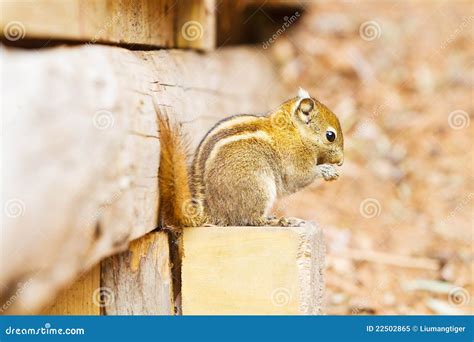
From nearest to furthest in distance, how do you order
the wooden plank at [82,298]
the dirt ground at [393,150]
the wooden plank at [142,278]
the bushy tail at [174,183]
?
the wooden plank at [82,298]
the wooden plank at [142,278]
the bushy tail at [174,183]
the dirt ground at [393,150]

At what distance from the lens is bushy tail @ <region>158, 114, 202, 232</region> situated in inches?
100

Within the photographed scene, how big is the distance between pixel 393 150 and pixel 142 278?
3409 mm

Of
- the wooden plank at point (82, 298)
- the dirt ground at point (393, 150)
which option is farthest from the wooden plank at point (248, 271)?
the dirt ground at point (393, 150)

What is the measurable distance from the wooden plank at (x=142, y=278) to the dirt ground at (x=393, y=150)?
125cm

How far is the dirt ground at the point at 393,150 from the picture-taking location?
4102 mm

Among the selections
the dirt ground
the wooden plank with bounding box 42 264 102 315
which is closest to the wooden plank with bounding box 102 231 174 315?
the wooden plank with bounding box 42 264 102 315

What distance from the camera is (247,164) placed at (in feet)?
9.09

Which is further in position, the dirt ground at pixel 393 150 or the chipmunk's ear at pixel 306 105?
the dirt ground at pixel 393 150

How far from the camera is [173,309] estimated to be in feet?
8.54

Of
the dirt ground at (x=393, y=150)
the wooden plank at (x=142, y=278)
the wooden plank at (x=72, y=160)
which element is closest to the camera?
the wooden plank at (x=72, y=160)

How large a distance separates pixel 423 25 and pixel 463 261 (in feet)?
8.94

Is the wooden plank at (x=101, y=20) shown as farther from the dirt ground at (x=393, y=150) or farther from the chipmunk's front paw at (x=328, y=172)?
the dirt ground at (x=393, y=150)

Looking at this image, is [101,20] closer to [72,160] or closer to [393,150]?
[72,160]
